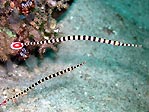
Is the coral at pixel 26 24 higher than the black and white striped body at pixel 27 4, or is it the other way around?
the black and white striped body at pixel 27 4

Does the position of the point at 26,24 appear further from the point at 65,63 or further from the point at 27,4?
the point at 65,63

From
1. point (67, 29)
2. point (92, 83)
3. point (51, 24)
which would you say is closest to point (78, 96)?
point (92, 83)

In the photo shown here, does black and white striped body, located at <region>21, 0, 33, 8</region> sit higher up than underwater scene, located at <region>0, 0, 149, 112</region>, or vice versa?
black and white striped body, located at <region>21, 0, 33, 8</region>

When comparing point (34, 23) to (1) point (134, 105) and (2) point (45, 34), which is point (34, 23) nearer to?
(2) point (45, 34)

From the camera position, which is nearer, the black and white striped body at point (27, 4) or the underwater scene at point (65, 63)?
the underwater scene at point (65, 63)

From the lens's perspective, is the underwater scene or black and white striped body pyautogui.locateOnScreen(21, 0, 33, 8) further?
black and white striped body pyautogui.locateOnScreen(21, 0, 33, 8)

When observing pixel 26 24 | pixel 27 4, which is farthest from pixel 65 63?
pixel 27 4

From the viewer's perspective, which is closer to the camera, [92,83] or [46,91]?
[46,91]

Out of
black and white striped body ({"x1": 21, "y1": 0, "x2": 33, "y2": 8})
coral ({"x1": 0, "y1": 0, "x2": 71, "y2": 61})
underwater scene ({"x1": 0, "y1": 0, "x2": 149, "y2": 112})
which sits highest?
black and white striped body ({"x1": 21, "y1": 0, "x2": 33, "y2": 8})
